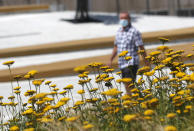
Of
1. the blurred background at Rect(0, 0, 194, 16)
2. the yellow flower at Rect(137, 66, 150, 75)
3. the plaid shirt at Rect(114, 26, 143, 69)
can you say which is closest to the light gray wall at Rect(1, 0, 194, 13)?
the blurred background at Rect(0, 0, 194, 16)

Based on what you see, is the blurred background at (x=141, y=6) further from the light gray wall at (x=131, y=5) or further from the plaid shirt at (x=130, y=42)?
the plaid shirt at (x=130, y=42)

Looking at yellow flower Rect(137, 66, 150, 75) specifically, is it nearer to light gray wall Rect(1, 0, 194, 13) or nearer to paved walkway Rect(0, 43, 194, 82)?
paved walkway Rect(0, 43, 194, 82)

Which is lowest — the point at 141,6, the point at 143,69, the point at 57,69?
the point at 57,69

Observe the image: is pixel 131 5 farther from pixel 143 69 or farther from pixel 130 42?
pixel 143 69

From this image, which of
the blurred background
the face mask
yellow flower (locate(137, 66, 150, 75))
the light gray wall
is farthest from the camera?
the light gray wall

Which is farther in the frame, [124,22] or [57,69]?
[57,69]

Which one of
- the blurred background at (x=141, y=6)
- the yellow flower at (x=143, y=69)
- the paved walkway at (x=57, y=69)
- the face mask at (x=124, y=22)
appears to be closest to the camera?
the yellow flower at (x=143, y=69)

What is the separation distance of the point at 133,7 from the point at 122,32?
20.0 metres

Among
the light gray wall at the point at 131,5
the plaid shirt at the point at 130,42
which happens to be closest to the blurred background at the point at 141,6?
the light gray wall at the point at 131,5

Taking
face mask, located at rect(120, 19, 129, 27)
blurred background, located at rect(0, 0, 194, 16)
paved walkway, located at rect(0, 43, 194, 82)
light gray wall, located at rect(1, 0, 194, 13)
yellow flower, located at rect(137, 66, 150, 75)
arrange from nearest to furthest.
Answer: yellow flower, located at rect(137, 66, 150, 75) < face mask, located at rect(120, 19, 129, 27) < paved walkway, located at rect(0, 43, 194, 82) < blurred background, located at rect(0, 0, 194, 16) < light gray wall, located at rect(1, 0, 194, 13)

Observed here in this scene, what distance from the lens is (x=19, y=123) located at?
173 inches

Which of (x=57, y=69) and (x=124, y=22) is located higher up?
(x=124, y=22)

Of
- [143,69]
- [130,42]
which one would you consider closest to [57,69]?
[130,42]

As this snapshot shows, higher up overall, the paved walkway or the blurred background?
the blurred background
